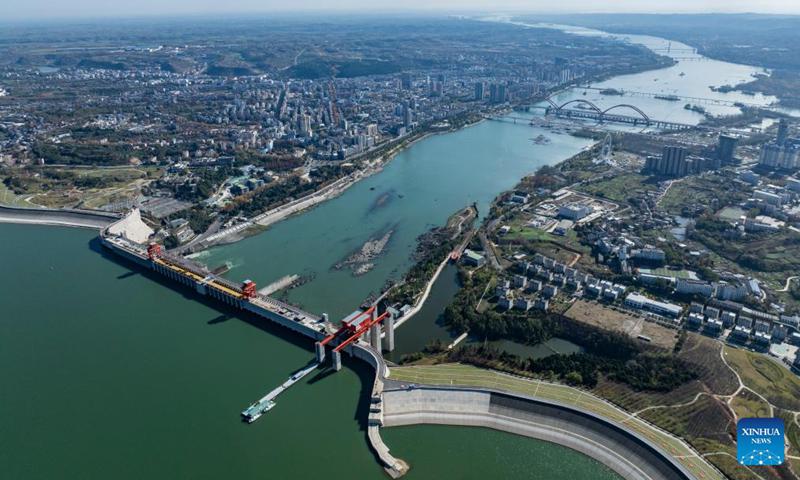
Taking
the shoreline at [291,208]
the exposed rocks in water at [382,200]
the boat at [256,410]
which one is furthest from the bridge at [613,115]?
the boat at [256,410]

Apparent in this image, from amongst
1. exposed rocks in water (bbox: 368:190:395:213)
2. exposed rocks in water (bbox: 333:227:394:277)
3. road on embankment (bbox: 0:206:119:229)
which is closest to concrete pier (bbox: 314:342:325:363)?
exposed rocks in water (bbox: 333:227:394:277)

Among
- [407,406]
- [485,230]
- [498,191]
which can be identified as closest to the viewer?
[407,406]

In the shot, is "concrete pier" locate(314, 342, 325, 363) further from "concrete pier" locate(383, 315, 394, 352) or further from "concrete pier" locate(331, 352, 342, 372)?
"concrete pier" locate(383, 315, 394, 352)

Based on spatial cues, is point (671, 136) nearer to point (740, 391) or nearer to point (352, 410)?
point (740, 391)

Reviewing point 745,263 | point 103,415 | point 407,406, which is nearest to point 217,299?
point 103,415

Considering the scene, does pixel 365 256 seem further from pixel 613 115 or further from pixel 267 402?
pixel 613 115

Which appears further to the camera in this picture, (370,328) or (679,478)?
(370,328)

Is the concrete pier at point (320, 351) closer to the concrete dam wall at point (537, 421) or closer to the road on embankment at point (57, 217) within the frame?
the concrete dam wall at point (537, 421)
